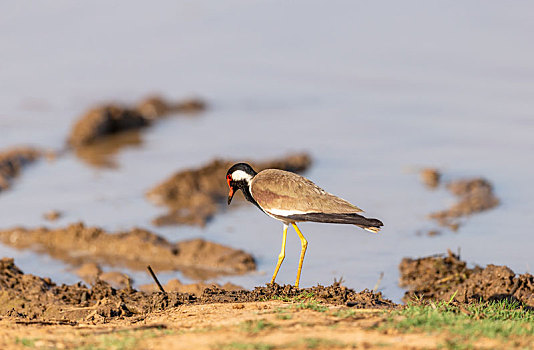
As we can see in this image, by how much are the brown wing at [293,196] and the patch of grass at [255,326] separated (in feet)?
4.51

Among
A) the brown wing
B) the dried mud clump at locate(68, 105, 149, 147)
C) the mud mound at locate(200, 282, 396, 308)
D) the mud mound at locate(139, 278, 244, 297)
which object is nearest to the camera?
the mud mound at locate(200, 282, 396, 308)

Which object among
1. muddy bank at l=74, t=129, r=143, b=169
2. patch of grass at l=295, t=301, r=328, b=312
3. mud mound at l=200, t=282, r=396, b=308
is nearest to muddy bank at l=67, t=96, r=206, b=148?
muddy bank at l=74, t=129, r=143, b=169

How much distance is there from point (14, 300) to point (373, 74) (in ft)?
34.1

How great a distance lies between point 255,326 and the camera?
5066 millimetres

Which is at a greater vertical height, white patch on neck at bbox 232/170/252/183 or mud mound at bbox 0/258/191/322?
white patch on neck at bbox 232/170/252/183

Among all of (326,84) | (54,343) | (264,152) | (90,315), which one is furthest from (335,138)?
(54,343)

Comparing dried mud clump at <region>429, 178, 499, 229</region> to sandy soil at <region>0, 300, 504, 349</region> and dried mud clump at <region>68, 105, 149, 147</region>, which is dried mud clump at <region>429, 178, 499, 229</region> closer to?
sandy soil at <region>0, 300, 504, 349</region>

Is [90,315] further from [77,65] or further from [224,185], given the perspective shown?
[77,65]

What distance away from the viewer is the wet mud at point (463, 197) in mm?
9727

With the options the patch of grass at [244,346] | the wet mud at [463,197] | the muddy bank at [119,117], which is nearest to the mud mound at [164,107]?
the muddy bank at [119,117]

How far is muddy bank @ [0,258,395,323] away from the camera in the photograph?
6.16 meters

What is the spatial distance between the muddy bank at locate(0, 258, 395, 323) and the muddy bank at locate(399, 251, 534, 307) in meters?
0.86

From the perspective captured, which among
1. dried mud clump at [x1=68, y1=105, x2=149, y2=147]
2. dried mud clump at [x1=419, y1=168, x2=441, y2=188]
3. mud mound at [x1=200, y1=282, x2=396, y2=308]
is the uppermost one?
dried mud clump at [x1=68, y1=105, x2=149, y2=147]

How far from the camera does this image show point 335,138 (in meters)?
13.2
